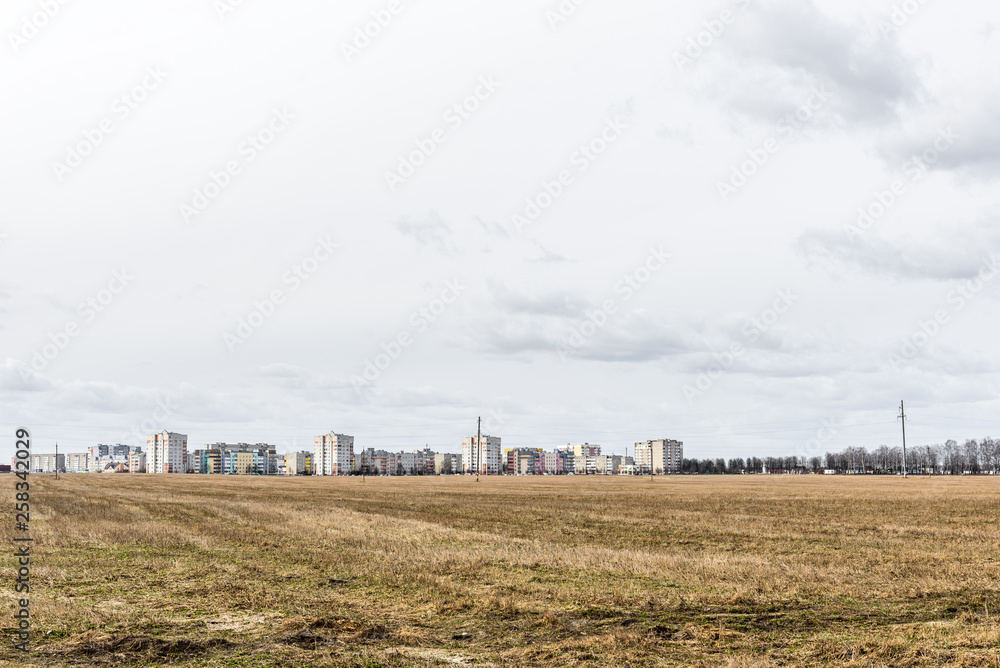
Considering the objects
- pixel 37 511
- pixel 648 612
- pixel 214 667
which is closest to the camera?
pixel 214 667

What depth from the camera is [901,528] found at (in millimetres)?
34156

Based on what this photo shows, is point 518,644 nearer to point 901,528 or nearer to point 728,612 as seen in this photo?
point 728,612

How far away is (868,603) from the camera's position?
16.2 meters

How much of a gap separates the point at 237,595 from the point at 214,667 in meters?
5.57

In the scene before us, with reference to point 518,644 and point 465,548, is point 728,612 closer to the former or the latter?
point 518,644

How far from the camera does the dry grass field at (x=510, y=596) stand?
12047 millimetres

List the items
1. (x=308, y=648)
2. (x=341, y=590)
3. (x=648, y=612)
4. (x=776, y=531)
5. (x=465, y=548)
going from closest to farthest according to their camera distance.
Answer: (x=308, y=648)
(x=648, y=612)
(x=341, y=590)
(x=465, y=548)
(x=776, y=531)

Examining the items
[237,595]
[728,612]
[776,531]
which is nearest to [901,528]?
[776,531]

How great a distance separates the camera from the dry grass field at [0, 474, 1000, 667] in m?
12.0

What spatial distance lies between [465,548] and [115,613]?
1243cm

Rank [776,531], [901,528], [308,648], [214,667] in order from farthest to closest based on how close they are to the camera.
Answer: [901,528], [776,531], [308,648], [214,667]

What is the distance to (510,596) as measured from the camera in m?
16.6

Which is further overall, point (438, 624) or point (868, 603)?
point (868, 603)

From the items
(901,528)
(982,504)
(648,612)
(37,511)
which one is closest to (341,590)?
(648,612)
